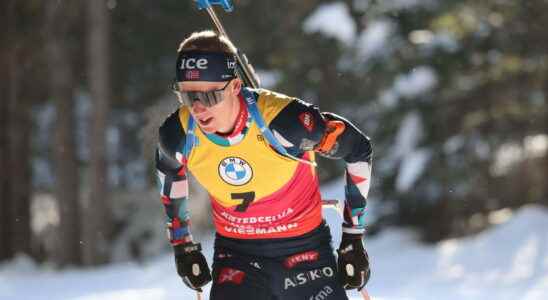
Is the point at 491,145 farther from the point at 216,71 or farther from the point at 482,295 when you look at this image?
the point at 216,71

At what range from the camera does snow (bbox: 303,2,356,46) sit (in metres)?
11.2

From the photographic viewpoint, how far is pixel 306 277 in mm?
3771

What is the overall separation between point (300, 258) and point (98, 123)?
10.9 meters

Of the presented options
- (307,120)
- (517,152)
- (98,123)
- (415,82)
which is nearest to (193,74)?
(307,120)

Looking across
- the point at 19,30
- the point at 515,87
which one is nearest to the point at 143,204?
the point at 19,30

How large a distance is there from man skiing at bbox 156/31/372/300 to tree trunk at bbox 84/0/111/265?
1056cm

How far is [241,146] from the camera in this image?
12.1 ft

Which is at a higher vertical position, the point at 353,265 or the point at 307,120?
the point at 307,120

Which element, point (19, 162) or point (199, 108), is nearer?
point (199, 108)

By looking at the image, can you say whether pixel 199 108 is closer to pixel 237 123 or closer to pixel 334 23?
pixel 237 123

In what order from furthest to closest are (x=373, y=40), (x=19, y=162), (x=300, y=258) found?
(x=19, y=162) → (x=373, y=40) → (x=300, y=258)

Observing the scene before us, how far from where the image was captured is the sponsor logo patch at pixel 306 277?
375 cm

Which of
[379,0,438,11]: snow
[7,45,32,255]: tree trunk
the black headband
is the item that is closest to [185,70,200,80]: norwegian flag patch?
the black headband

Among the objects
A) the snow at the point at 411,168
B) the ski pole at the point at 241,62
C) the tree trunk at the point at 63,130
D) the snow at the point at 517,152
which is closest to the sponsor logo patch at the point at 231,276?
the ski pole at the point at 241,62
